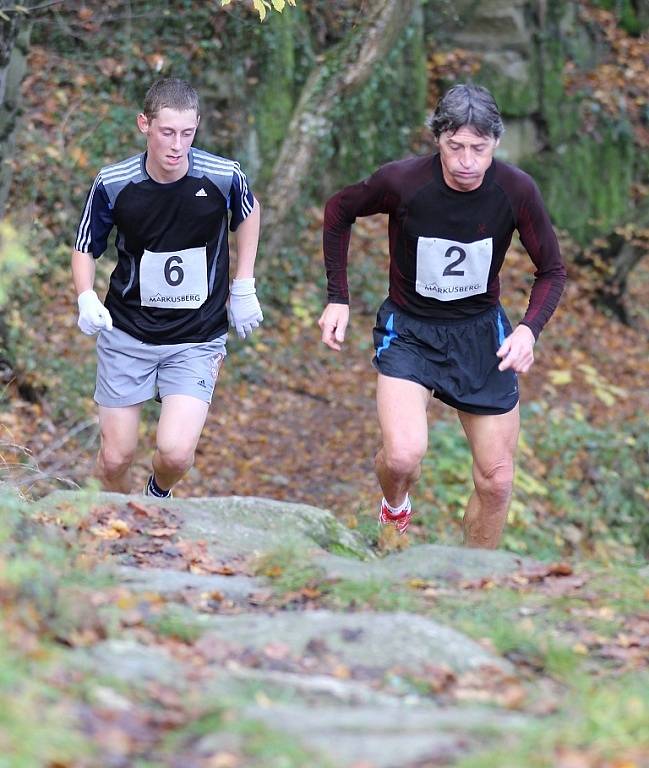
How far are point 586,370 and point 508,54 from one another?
440 cm

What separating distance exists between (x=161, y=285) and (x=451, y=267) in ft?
4.65

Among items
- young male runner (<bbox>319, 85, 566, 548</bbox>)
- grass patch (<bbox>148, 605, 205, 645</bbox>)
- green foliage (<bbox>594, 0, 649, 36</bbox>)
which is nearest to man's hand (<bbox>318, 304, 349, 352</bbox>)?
young male runner (<bbox>319, 85, 566, 548</bbox>)

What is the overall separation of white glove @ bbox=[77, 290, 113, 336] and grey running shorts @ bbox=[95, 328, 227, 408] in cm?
24

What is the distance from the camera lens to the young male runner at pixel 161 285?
5.88m

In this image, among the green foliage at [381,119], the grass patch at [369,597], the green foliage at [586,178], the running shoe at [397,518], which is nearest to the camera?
the grass patch at [369,597]

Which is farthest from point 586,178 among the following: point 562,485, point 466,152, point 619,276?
point 466,152

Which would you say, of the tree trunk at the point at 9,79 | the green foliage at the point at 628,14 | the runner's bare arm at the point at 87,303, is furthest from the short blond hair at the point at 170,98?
the green foliage at the point at 628,14

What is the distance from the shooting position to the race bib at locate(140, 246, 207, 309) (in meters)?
5.94

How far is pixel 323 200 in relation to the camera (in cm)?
1374

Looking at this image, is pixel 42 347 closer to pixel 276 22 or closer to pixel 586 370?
pixel 276 22

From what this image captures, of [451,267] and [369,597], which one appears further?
[451,267]

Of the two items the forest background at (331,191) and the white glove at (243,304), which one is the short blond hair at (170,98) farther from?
the forest background at (331,191)

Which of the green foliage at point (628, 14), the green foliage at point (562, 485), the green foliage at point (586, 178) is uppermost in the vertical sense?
the green foliage at point (628, 14)

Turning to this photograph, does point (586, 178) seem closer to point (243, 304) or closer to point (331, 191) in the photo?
point (331, 191)
